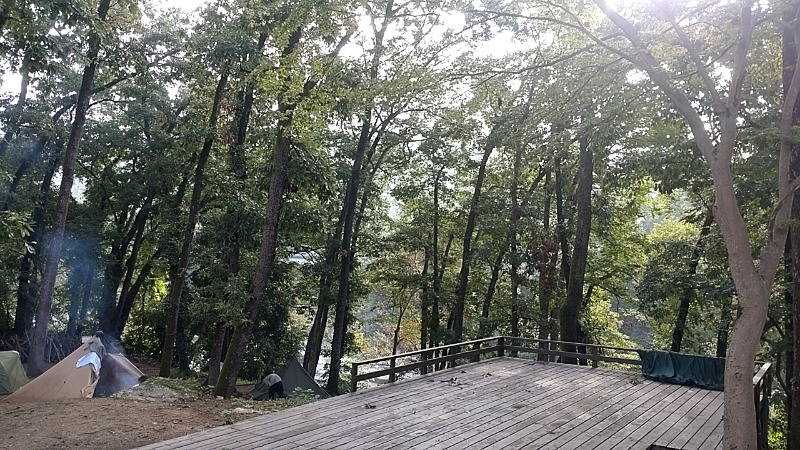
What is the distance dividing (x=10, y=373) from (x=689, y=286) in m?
16.6

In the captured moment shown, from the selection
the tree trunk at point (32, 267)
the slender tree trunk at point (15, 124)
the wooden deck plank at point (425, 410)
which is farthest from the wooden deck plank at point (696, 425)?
the tree trunk at point (32, 267)

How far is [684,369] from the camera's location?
10273mm

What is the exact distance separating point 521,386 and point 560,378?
56.4 inches

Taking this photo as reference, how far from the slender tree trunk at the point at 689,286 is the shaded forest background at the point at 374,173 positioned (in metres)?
0.08

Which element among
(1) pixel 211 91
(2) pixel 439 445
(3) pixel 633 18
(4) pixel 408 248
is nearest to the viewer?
(2) pixel 439 445

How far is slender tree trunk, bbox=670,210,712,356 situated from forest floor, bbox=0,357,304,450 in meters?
10.2

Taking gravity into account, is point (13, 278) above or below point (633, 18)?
below

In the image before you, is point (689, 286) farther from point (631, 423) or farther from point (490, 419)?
point (490, 419)

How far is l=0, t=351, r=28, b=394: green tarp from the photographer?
12.5 meters

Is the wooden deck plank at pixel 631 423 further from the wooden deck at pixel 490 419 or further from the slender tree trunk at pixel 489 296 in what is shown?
the slender tree trunk at pixel 489 296

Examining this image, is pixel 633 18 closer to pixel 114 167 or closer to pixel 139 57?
pixel 139 57

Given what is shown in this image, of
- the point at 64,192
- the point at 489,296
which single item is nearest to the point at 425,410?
the point at 64,192

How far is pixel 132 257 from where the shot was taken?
65.9ft

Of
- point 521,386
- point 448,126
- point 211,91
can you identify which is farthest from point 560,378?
point 211,91
